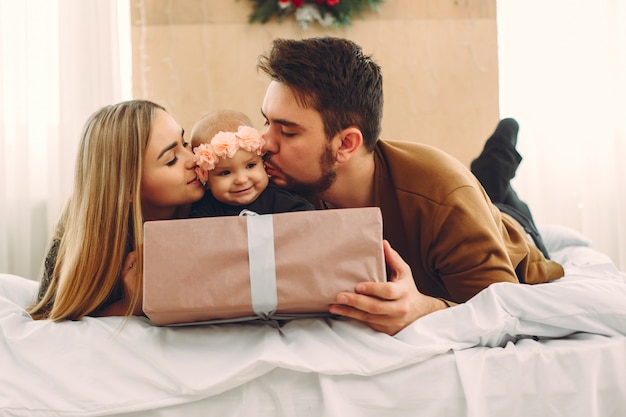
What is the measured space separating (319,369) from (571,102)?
2926 millimetres

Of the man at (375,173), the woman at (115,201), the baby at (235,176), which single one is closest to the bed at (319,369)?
the woman at (115,201)

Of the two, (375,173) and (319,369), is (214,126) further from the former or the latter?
(319,369)

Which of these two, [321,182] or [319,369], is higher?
[321,182]

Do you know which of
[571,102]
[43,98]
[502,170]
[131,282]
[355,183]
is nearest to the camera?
[131,282]

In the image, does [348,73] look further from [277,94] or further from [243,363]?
[243,363]

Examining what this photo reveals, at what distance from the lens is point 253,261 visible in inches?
43.6

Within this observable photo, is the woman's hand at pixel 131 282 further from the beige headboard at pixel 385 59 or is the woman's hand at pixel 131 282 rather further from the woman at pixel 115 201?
the beige headboard at pixel 385 59

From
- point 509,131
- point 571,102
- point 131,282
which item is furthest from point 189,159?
point 571,102

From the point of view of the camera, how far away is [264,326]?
126 cm

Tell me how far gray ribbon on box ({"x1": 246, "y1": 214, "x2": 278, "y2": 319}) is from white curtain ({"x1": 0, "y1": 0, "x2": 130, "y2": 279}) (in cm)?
234

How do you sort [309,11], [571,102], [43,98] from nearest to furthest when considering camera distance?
[43,98]
[309,11]
[571,102]

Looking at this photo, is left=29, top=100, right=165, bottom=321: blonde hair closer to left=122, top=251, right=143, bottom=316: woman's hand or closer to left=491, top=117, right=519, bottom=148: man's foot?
left=122, top=251, right=143, bottom=316: woman's hand

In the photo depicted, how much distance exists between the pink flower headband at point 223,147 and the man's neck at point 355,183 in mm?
316

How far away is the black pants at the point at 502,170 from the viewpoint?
250 centimetres
